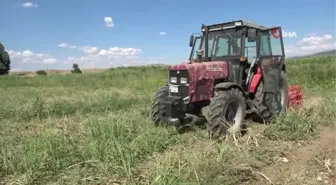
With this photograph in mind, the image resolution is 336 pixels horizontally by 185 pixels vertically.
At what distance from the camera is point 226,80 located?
614 cm

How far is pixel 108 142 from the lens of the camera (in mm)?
4402

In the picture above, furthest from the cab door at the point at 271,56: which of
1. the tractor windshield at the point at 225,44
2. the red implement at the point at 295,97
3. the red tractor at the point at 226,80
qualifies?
the red implement at the point at 295,97

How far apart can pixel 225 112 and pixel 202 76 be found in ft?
2.56

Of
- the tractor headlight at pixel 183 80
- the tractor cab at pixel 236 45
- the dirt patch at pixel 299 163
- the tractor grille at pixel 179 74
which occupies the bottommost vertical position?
the dirt patch at pixel 299 163

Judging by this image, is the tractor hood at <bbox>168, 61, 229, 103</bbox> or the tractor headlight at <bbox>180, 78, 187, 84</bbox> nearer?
the tractor hood at <bbox>168, 61, 229, 103</bbox>

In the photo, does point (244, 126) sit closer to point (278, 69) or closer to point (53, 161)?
point (278, 69)

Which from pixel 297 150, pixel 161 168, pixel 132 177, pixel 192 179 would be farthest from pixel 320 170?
pixel 132 177

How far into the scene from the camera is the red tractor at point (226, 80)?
549 cm

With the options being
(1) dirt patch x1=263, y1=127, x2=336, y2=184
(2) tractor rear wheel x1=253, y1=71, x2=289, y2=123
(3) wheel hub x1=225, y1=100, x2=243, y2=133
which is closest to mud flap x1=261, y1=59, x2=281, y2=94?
(2) tractor rear wheel x1=253, y1=71, x2=289, y2=123

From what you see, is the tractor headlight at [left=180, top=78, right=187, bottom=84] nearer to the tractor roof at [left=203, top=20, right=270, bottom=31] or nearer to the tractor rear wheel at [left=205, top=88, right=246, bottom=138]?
the tractor rear wheel at [left=205, top=88, right=246, bottom=138]

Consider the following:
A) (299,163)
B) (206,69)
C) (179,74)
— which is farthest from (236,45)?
(299,163)

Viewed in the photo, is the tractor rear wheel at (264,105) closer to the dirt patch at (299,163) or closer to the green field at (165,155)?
the green field at (165,155)

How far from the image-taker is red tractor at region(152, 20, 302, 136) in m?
5.49

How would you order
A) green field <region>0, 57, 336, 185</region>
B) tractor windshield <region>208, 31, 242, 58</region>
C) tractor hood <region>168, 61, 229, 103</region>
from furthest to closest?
tractor windshield <region>208, 31, 242, 58</region>
tractor hood <region>168, 61, 229, 103</region>
green field <region>0, 57, 336, 185</region>
